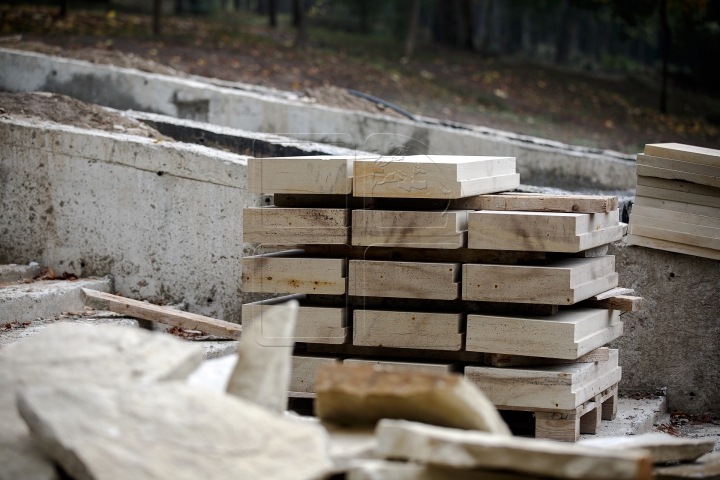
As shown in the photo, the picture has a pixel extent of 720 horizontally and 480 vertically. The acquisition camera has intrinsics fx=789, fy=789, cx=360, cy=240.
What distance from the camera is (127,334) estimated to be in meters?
3.13

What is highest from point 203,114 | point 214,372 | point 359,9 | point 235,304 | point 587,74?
point 359,9

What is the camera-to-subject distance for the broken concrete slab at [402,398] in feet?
9.55

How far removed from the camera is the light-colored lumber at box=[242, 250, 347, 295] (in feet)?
15.7

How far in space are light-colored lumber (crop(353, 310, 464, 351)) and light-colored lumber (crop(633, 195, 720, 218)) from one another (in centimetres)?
220

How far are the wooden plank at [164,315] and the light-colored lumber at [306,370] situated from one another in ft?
3.22

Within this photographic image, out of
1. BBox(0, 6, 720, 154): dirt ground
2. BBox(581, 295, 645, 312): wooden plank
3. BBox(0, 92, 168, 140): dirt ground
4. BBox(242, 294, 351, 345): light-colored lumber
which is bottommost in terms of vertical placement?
BBox(242, 294, 351, 345): light-colored lumber

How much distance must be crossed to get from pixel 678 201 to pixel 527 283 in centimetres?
Answer: 207

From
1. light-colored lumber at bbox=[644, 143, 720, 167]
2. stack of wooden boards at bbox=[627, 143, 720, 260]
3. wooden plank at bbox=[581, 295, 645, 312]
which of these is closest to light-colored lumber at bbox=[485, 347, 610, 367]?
wooden plank at bbox=[581, 295, 645, 312]

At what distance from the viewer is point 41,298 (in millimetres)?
6094

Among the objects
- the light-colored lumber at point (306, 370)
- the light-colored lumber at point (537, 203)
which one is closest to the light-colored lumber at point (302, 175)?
the light-colored lumber at point (537, 203)

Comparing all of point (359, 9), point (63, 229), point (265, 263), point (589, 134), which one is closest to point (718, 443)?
point (265, 263)

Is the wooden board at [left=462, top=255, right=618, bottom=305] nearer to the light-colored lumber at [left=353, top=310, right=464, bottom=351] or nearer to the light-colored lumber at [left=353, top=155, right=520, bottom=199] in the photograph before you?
the light-colored lumber at [left=353, top=310, right=464, bottom=351]

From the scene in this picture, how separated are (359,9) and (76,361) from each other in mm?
31136

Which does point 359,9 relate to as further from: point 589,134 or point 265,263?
point 265,263
